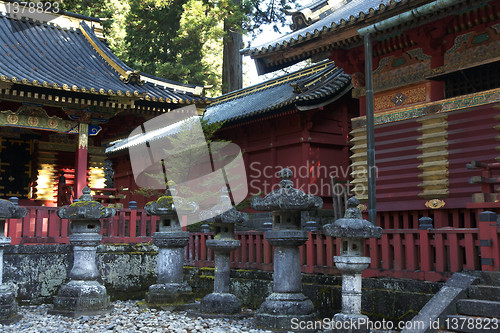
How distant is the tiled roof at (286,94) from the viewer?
48.6ft

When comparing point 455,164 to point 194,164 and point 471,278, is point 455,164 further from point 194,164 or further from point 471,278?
point 194,164

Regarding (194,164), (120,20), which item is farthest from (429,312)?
(120,20)

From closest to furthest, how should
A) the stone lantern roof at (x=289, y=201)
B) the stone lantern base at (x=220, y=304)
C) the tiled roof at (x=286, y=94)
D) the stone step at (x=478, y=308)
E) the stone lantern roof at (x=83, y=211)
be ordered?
the stone step at (x=478, y=308)
the stone lantern roof at (x=289, y=201)
the stone lantern base at (x=220, y=304)
the stone lantern roof at (x=83, y=211)
the tiled roof at (x=286, y=94)

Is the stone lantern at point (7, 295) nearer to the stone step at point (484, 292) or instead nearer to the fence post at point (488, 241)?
the stone step at point (484, 292)

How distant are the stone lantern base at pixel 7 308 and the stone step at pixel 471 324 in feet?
22.2

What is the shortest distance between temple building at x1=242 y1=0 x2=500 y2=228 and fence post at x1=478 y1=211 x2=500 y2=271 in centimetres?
274

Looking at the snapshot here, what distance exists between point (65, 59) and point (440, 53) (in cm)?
1076

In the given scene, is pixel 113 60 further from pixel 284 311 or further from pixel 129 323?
pixel 284 311

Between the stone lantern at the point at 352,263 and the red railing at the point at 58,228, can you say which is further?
the red railing at the point at 58,228

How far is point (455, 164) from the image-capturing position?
10.6m

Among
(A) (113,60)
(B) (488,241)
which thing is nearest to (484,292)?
(B) (488,241)

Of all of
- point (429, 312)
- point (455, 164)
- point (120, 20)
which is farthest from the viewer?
point (120, 20)

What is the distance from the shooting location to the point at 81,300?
910cm

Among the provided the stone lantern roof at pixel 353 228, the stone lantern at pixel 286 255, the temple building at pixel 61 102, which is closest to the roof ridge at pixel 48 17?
the temple building at pixel 61 102
